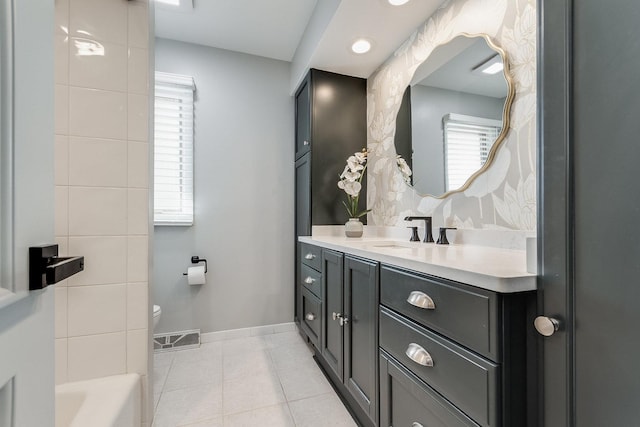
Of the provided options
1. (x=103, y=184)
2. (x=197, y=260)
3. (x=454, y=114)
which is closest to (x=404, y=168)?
(x=454, y=114)

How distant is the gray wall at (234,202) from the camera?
2.34m

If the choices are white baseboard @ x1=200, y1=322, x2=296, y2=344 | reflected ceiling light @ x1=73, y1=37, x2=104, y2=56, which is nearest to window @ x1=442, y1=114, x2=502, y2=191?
reflected ceiling light @ x1=73, y1=37, x2=104, y2=56

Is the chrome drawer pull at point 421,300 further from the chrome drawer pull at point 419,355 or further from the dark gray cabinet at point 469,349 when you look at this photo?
the chrome drawer pull at point 419,355

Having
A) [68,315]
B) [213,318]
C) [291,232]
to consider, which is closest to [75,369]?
[68,315]

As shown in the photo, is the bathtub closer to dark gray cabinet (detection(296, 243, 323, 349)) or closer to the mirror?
dark gray cabinet (detection(296, 243, 323, 349))

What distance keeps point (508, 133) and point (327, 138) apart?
1.31 m

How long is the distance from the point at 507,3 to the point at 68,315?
7.44ft

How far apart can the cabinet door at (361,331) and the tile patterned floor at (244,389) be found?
272 mm

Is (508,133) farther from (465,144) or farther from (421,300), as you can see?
(421,300)

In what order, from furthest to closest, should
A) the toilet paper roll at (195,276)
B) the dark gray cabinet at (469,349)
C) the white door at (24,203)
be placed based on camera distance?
1. the toilet paper roll at (195,276)
2. the dark gray cabinet at (469,349)
3. the white door at (24,203)

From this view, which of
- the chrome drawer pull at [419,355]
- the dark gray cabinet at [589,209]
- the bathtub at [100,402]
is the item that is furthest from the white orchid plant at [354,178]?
the bathtub at [100,402]

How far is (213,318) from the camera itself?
2.42m

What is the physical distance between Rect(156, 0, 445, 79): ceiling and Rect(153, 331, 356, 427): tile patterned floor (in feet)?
7.23

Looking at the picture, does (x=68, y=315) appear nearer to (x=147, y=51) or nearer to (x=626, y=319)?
(x=147, y=51)
